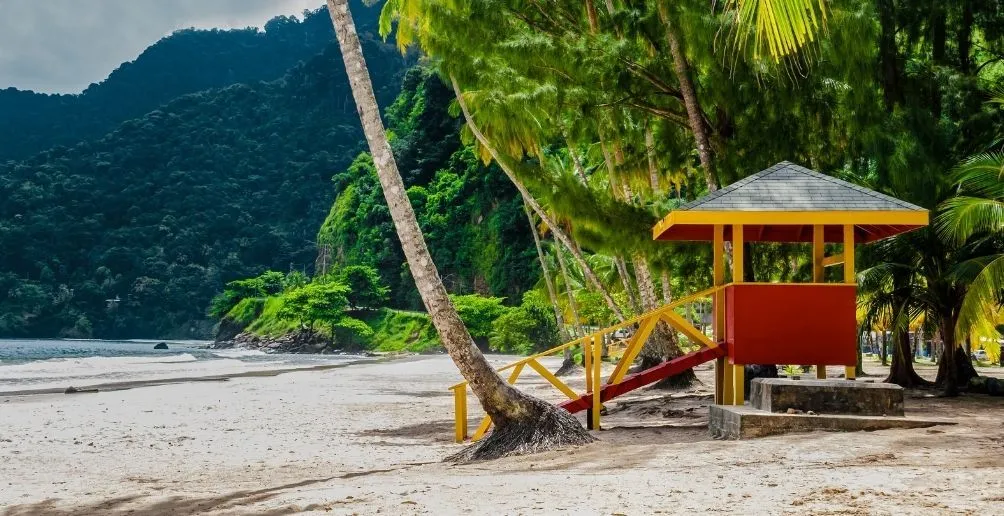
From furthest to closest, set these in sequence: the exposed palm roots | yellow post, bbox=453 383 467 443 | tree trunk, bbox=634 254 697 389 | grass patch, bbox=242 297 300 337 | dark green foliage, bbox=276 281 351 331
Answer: grass patch, bbox=242 297 300 337
dark green foliage, bbox=276 281 351 331
tree trunk, bbox=634 254 697 389
yellow post, bbox=453 383 467 443
the exposed palm roots

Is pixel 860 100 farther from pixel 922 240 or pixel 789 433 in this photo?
pixel 789 433

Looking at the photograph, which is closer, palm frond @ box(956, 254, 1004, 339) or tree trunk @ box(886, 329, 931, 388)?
palm frond @ box(956, 254, 1004, 339)

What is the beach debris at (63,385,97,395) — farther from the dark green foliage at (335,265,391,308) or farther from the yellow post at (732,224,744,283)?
the dark green foliage at (335,265,391,308)

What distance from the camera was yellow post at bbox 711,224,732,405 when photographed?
10516 millimetres

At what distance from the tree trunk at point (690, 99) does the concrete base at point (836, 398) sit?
4.53 metres

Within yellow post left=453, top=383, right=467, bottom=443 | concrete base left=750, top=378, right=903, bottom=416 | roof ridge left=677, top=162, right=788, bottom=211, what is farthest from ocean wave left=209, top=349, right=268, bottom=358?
concrete base left=750, top=378, right=903, bottom=416

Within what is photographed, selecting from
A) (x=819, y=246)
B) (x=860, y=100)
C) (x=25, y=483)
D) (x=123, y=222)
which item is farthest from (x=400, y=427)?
(x=123, y=222)

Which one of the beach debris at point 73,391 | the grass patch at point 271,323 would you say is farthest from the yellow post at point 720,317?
the grass patch at point 271,323

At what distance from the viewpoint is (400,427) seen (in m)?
13.8

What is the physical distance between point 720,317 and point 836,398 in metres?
2.56

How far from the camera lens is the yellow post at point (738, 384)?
9.89 metres

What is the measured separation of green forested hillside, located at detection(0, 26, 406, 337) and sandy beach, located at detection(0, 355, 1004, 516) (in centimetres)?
12322

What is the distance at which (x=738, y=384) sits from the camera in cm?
991

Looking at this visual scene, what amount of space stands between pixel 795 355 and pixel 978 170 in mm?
4259
